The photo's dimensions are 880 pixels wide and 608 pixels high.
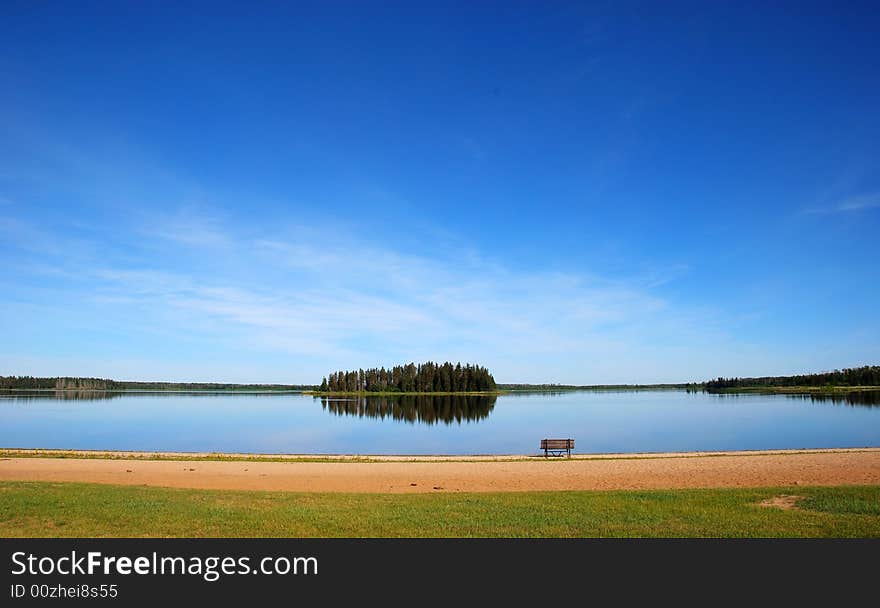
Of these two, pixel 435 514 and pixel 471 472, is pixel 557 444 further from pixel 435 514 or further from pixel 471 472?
pixel 435 514

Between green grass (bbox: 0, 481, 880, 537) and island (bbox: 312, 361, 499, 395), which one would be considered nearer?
Result: green grass (bbox: 0, 481, 880, 537)

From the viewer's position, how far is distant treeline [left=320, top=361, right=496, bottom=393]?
564ft

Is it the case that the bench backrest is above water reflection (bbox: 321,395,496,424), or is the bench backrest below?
above

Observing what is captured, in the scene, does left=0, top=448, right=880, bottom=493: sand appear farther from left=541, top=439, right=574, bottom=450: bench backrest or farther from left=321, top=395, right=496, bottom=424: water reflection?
left=321, top=395, right=496, bottom=424: water reflection

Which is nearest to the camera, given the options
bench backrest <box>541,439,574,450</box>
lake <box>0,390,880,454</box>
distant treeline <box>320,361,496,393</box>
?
bench backrest <box>541,439,574,450</box>

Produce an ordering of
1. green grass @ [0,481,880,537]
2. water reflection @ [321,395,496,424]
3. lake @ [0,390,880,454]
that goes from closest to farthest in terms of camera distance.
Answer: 1. green grass @ [0,481,880,537]
2. lake @ [0,390,880,454]
3. water reflection @ [321,395,496,424]

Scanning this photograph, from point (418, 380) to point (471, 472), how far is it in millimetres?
151940

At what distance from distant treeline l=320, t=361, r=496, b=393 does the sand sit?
140 meters

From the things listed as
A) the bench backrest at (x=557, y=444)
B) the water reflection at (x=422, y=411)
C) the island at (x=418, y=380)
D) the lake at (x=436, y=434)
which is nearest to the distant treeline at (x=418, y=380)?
the island at (x=418, y=380)

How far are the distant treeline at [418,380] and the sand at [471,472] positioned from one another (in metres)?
140

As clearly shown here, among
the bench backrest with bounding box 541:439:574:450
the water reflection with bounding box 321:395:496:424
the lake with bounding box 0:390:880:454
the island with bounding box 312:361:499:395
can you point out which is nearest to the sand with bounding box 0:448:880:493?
the bench backrest with bounding box 541:439:574:450

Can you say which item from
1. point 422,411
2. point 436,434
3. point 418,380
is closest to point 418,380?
point 418,380
